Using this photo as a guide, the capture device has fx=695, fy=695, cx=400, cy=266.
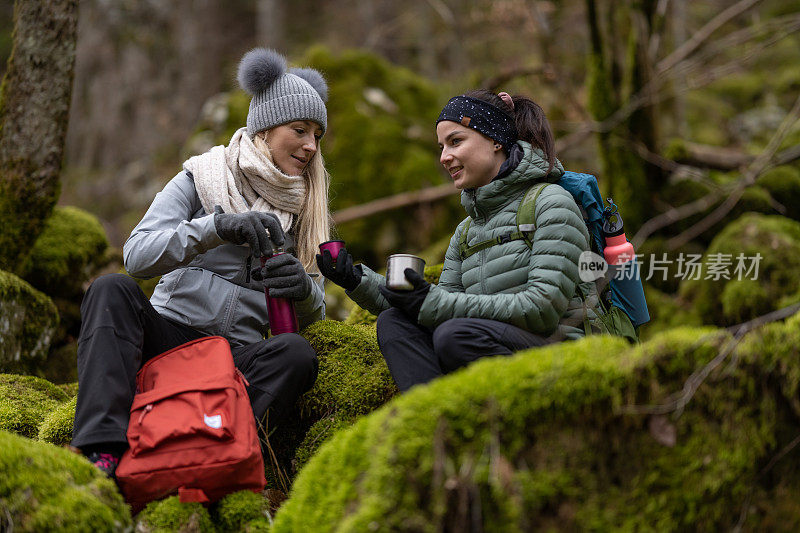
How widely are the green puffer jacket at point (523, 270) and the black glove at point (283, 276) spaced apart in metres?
0.31

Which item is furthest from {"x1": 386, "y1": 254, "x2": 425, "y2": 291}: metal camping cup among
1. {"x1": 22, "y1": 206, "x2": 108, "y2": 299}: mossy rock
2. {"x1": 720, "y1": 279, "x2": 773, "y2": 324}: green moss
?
{"x1": 720, "y1": 279, "x2": 773, "y2": 324}: green moss

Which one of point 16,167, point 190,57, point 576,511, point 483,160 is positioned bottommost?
point 576,511

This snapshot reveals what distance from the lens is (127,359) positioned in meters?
3.24

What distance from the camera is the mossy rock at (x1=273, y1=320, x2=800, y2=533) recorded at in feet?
6.90

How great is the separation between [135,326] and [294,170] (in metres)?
1.31

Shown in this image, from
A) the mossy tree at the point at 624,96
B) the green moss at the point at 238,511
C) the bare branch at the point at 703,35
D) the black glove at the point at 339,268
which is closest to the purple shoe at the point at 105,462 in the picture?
the green moss at the point at 238,511

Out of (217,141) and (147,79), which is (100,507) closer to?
(217,141)

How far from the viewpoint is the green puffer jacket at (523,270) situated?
3180 mm

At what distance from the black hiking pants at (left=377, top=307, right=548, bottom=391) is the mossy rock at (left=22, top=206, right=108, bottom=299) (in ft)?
12.4

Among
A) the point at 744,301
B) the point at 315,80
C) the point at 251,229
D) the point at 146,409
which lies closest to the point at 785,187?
the point at 744,301

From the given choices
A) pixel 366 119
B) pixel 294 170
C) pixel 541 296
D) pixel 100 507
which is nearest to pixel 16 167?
pixel 294 170

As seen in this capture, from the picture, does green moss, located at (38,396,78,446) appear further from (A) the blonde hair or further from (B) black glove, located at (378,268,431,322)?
(B) black glove, located at (378,268,431,322)

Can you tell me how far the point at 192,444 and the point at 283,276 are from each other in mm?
1023

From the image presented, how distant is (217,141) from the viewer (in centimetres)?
1036
